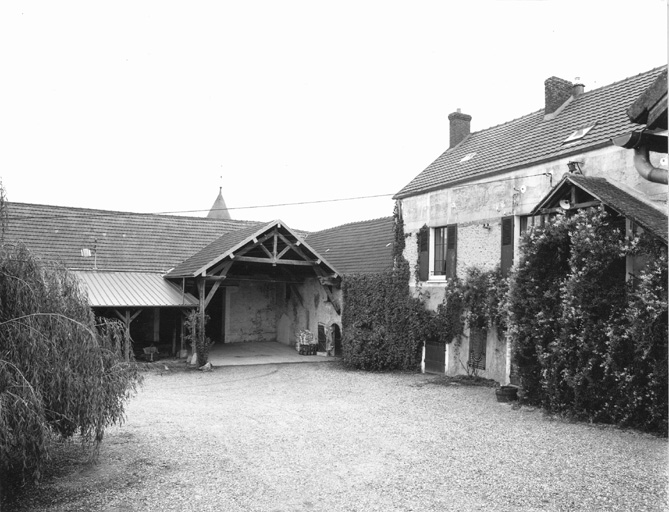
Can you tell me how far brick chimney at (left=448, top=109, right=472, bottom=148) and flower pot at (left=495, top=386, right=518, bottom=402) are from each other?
901 centimetres

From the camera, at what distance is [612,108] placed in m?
12.1

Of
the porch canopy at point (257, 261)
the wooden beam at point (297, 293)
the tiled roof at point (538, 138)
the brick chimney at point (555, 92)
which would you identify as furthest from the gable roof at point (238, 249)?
the brick chimney at point (555, 92)

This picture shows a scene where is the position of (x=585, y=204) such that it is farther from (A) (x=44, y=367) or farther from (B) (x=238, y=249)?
(B) (x=238, y=249)

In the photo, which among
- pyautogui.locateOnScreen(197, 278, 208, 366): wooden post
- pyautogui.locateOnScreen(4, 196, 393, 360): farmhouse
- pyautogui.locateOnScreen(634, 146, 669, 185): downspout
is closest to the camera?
pyautogui.locateOnScreen(634, 146, 669, 185): downspout

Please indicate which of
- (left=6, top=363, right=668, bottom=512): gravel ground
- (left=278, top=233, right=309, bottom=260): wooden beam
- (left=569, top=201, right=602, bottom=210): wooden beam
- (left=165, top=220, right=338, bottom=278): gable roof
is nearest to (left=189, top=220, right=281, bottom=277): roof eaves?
(left=165, top=220, right=338, bottom=278): gable roof

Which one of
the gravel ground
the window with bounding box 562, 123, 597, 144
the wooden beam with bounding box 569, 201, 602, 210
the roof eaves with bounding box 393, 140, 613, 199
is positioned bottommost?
the gravel ground

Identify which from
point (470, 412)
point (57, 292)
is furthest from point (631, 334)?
point (57, 292)

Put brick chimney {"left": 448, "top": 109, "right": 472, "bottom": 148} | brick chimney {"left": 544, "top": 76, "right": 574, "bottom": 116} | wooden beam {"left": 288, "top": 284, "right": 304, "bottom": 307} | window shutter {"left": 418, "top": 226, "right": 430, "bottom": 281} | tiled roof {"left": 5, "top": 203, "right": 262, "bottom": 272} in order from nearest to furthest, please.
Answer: brick chimney {"left": 544, "top": 76, "right": 574, "bottom": 116} → window shutter {"left": 418, "top": 226, "right": 430, "bottom": 281} → brick chimney {"left": 448, "top": 109, "right": 472, "bottom": 148} → tiled roof {"left": 5, "top": 203, "right": 262, "bottom": 272} → wooden beam {"left": 288, "top": 284, "right": 304, "bottom": 307}

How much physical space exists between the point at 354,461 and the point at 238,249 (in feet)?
33.8

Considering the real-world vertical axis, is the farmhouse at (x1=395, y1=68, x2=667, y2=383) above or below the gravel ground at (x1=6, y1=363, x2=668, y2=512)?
above

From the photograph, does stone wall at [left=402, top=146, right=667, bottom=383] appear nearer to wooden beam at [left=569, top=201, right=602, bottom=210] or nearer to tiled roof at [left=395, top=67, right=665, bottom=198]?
tiled roof at [left=395, top=67, right=665, bottom=198]

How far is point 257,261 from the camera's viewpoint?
650 inches

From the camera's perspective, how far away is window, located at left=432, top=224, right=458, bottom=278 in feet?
46.3

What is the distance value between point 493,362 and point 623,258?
4.67m
